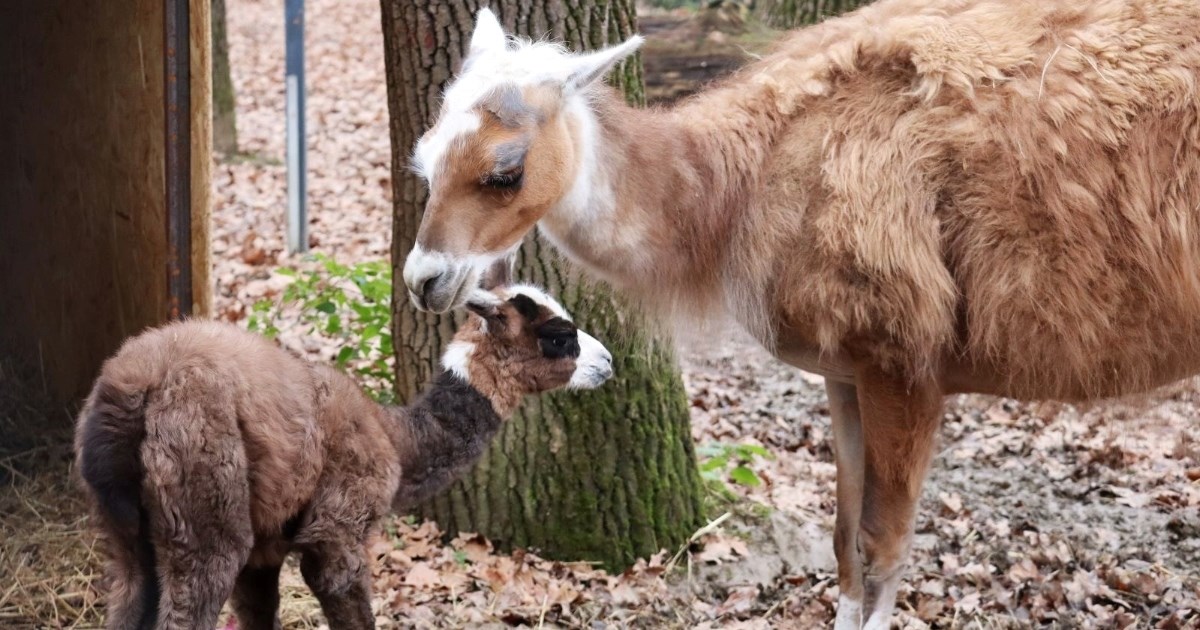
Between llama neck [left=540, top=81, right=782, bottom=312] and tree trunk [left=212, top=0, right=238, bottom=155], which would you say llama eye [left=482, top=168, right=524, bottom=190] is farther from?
tree trunk [left=212, top=0, right=238, bottom=155]

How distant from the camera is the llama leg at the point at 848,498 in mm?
5191

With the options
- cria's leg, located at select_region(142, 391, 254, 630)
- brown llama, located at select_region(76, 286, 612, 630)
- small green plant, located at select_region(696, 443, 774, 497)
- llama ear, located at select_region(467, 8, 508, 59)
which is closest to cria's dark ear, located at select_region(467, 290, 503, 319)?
brown llama, located at select_region(76, 286, 612, 630)

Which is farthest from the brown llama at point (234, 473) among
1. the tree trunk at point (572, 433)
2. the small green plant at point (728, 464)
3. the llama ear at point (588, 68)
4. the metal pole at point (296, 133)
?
the metal pole at point (296, 133)

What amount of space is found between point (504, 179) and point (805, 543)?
3.01m

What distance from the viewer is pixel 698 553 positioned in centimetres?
621

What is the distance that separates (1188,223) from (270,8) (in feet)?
68.1

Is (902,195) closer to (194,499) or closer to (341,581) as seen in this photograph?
(341,581)

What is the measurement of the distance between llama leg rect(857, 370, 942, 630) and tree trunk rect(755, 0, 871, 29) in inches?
221

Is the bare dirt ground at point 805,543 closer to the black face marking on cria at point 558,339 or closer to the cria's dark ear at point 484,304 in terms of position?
the black face marking on cria at point 558,339

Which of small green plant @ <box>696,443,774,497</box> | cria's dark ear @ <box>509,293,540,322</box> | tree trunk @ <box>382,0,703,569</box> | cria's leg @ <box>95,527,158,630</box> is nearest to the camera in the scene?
cria's leg @ <box>95,527,158,630</box>

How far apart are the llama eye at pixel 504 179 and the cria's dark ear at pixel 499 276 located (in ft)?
3.20

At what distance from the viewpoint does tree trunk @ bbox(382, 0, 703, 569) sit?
582cm

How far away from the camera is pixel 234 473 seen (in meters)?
4.23

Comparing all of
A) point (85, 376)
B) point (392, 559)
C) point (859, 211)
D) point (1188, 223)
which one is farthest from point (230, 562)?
point (1188, 223)
